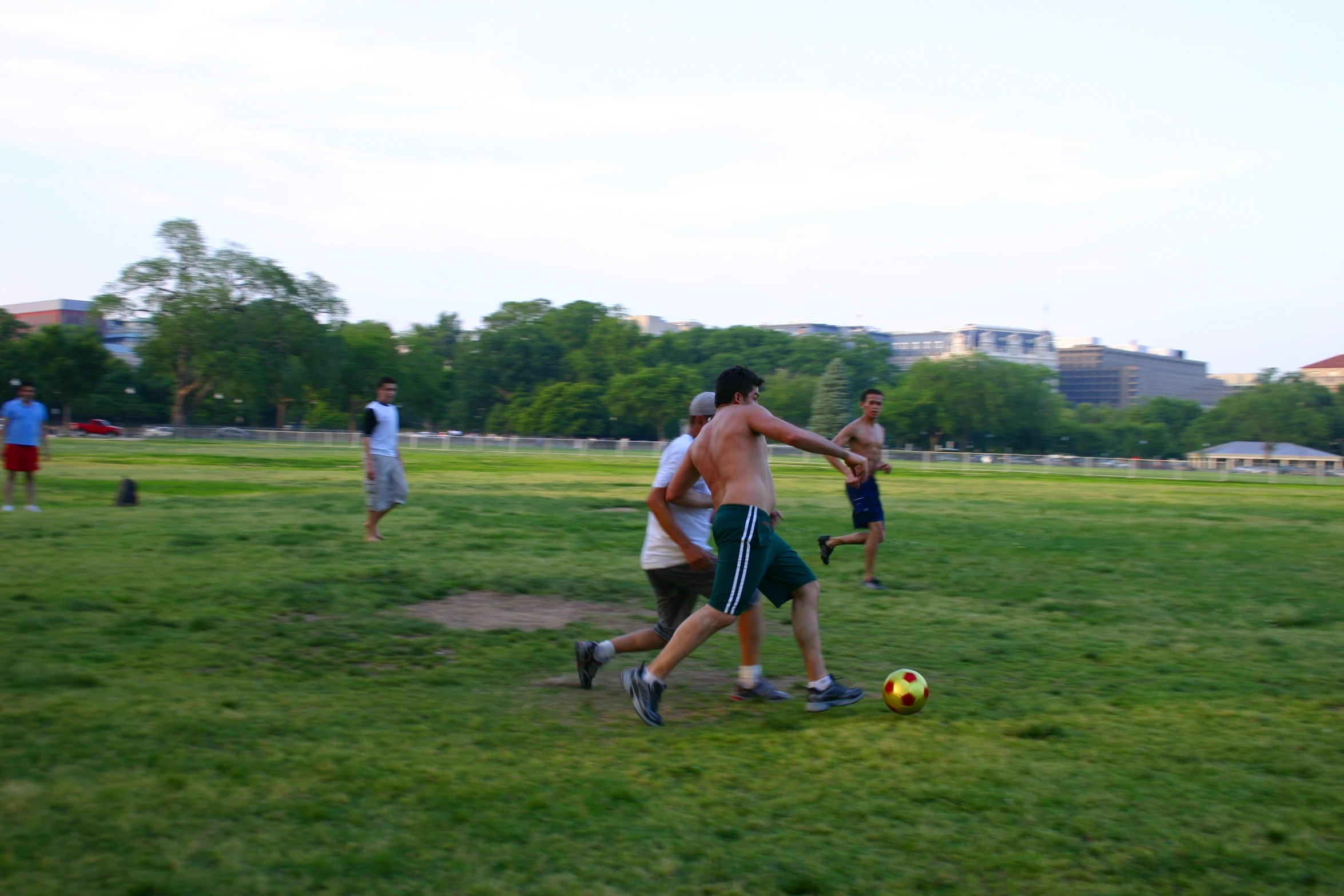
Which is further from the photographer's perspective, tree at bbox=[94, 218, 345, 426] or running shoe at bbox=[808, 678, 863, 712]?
tree at bbox=[94, 218, 345, 426]

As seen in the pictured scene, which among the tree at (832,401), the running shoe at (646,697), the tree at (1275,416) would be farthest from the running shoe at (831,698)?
the tree at (1275,416)

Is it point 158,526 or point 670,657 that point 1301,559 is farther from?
point 158,526

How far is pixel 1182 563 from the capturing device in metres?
12.1

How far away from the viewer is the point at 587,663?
231 inches

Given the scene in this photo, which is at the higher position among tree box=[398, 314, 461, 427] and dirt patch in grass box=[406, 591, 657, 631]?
tree box=[398, 314, 461, 427]

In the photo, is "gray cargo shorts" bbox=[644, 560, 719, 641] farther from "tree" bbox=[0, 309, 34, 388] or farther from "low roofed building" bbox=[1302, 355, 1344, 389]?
"low roofed building" bbox=[1302, 355, 1344, 389]

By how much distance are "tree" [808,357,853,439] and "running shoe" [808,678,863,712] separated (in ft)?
310

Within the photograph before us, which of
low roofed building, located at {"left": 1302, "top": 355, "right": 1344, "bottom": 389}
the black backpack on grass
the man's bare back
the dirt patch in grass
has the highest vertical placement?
low roofed building, located at {"left": 1302, "top": 355, "right": 1344, "bottom": 389}

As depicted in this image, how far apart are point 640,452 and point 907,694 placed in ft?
202

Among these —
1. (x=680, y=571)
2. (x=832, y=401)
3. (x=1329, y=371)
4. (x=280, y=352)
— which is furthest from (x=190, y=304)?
(x=1329, y=371)

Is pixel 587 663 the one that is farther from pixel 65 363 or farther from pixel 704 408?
pixel 65 363

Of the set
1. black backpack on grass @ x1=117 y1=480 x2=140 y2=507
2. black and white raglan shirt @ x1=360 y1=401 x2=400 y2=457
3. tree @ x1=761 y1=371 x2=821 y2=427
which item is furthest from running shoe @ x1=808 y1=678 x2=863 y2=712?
tree @ x1=761 y1=371 x2=821 y2=427

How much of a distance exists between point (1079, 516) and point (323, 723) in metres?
16.8

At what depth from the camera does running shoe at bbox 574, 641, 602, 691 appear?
5.87m
